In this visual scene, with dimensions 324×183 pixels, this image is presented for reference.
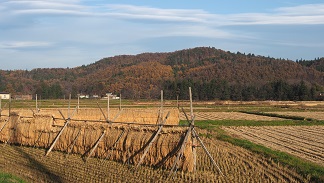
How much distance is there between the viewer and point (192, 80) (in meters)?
117

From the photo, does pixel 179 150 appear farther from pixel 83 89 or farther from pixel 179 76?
pixel 179 76

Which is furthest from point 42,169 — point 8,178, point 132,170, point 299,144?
point 299,144

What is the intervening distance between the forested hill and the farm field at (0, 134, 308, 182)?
7775cm

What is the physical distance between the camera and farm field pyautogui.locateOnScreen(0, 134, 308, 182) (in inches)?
524

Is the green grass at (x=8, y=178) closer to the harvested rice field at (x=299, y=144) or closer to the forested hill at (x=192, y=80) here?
the harvested rice field at (x=299, y=144)

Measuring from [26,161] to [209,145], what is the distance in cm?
886

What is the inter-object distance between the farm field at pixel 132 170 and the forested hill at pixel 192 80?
255ft

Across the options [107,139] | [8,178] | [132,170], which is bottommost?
[132,170]

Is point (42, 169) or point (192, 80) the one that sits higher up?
point (192, 80)

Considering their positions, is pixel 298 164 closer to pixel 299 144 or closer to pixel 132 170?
pixel 132 170

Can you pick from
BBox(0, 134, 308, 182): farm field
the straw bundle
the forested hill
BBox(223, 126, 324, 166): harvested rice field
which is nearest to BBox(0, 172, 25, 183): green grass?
BBox(0, 134, 308, 182): farm field

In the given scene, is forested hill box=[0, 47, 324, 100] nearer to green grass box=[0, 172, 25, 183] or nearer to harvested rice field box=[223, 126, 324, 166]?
harvested rice field box=[223, 126, 324, 166]

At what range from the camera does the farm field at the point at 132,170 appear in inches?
524

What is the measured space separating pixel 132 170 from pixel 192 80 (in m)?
103
